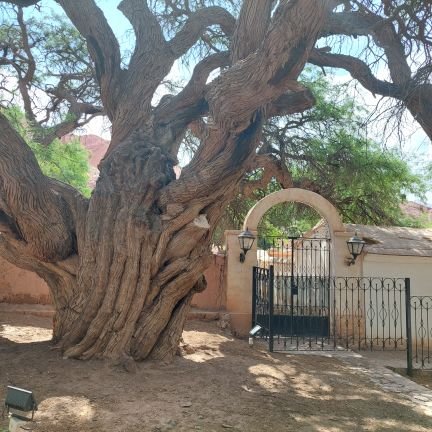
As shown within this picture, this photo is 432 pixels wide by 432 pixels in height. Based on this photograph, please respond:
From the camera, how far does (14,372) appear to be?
18.8 ft

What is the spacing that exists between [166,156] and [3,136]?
2156mm

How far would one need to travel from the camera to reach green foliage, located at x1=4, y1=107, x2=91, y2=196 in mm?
11055

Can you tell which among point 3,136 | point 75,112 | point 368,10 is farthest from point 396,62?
point 75,112

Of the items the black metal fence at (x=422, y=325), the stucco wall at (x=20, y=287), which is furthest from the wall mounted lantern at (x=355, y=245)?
the stucco wall at (x=20, y=287)

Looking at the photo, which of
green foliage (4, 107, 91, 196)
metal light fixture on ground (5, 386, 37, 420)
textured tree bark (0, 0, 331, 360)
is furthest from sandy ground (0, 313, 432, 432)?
green foliage (4, 107, 91, 196)

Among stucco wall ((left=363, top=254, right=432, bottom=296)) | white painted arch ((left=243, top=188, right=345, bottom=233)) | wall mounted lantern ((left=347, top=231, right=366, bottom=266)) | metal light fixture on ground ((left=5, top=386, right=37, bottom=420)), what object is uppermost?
white painted arch ((left=243, top=188, right=345, bottom=233))

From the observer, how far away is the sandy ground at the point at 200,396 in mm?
4516

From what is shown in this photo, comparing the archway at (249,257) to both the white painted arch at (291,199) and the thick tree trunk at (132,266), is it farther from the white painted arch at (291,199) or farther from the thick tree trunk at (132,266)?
the thick tree trunk at (132,266)

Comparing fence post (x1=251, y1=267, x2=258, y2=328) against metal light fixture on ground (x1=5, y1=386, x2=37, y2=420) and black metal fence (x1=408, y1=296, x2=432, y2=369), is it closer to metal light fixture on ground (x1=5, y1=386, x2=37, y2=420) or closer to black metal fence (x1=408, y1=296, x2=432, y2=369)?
black metal fence (x1=408, y1=296, x2=432, y2=369)

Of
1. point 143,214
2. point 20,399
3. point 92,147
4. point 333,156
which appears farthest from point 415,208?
point 92,147

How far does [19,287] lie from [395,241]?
9.12 m

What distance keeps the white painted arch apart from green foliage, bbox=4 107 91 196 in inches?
185

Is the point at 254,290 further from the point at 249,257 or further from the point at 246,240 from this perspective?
the point at 246,240

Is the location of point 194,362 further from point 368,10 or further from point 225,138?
point 368,10
